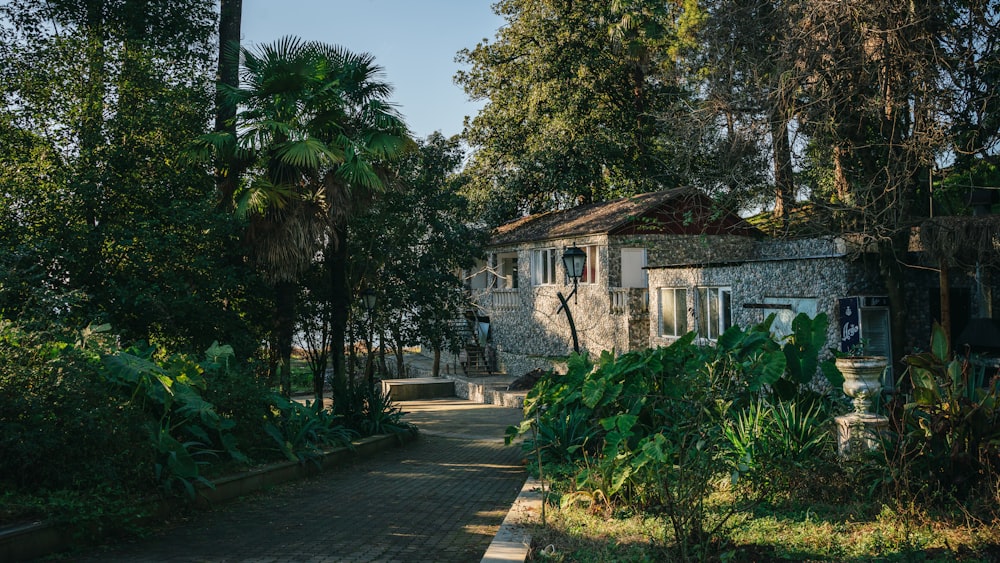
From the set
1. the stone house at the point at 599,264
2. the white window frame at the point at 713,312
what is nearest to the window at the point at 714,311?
the white window frame at the point at 713,312

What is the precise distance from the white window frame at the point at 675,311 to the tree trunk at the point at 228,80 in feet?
39.5

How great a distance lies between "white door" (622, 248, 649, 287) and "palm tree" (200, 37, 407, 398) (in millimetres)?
11179

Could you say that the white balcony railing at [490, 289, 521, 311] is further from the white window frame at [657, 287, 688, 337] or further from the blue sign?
the blue sign

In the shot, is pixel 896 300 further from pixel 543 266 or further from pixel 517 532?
pixel 543 266

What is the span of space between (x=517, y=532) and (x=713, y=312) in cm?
1431

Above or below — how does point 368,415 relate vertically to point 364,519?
above

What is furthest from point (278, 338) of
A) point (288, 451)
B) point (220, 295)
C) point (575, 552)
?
point (575, 552)

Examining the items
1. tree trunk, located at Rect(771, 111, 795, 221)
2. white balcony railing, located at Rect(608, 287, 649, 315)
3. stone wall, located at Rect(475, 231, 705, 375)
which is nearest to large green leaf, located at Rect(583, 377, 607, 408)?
tree trunk, located at Rect(771, 111, 795, 221)

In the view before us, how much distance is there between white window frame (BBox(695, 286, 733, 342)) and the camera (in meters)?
18.7

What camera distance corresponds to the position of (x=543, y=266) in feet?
92.8

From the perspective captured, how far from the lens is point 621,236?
24.5 m

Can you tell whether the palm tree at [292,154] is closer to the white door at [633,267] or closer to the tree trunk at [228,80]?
the tree trunk at [228,80]

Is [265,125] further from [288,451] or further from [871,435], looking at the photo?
[871,435]

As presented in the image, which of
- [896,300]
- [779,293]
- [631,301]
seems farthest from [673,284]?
[896,300]
